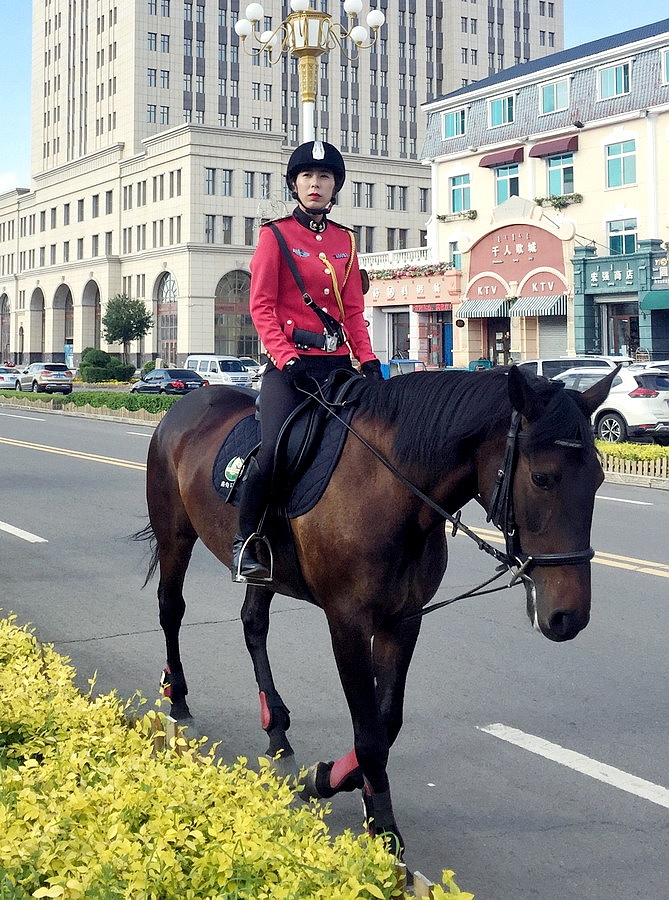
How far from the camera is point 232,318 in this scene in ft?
256

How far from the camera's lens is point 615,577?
9.52 metres

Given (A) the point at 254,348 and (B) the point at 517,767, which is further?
(A) the point at 254,348

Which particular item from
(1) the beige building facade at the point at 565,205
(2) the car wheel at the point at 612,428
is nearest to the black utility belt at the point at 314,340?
(2) the car wheel at the point at 612,428

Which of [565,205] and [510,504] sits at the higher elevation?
[565,205]

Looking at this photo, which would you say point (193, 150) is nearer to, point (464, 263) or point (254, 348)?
point (254, 348)

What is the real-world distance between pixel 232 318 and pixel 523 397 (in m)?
75.5

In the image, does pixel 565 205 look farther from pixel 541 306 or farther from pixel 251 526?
pixel 251 526

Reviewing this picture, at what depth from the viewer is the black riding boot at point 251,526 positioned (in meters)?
4.55

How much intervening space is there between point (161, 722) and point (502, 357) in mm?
44537

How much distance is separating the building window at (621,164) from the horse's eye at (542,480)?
1642 inches

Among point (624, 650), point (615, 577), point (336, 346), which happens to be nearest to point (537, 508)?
point (336, 346)

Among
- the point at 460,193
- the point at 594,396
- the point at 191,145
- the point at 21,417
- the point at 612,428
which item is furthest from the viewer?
the point at 191,145

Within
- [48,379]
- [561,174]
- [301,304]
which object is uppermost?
[561,174]

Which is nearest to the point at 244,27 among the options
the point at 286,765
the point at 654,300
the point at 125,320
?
the point at 654,300
